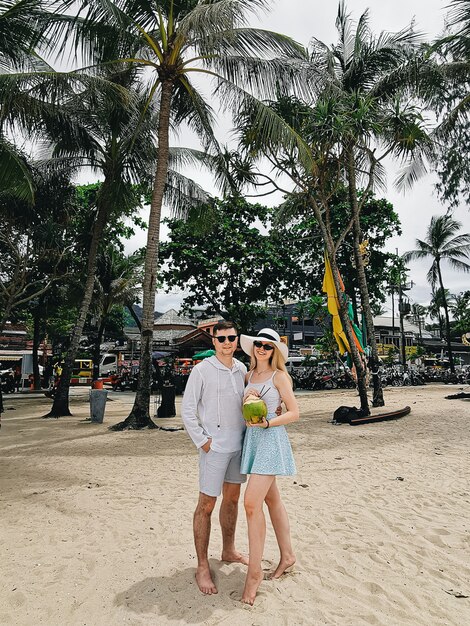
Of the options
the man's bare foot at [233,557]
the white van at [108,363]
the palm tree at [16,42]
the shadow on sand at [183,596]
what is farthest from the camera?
the white van at [108,363]

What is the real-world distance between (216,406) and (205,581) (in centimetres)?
111

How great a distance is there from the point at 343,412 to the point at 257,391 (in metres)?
8.37

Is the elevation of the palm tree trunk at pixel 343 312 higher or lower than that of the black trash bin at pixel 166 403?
higher

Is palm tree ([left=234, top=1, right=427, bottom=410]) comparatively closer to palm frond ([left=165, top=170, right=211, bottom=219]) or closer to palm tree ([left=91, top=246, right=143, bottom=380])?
palm frond ([left=165, top=170, right=211, bottom=219])

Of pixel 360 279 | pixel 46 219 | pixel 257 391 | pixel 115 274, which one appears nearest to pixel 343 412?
pixel 360 279

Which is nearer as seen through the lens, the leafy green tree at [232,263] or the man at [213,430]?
the man at [213,430]

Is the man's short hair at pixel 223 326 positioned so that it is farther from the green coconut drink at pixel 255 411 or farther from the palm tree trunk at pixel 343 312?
the palm tree trunk at pixel 343 312

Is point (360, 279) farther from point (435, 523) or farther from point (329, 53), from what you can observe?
point (435, 523)

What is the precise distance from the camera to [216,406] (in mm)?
2965

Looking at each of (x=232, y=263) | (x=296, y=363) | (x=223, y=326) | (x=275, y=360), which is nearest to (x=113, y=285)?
(x=232, y=263)

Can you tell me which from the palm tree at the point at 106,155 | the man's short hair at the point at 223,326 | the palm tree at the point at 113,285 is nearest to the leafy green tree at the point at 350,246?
the palm tree at the point at 113,285

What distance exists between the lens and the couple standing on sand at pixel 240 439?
2836 millimetres

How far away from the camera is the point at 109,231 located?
19.3 metres

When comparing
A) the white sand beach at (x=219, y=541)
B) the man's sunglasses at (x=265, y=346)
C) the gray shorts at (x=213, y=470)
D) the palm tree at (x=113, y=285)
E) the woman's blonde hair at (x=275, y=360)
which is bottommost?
the white sand beach at (x=219, y=541)
